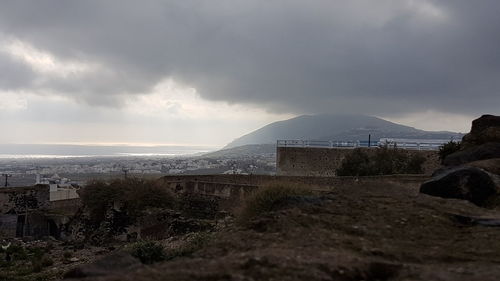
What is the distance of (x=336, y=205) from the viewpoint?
695 centimetres

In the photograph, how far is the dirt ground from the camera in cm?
431

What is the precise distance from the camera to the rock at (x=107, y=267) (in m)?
4.68

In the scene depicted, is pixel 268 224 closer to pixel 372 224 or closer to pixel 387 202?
pixel 372 224

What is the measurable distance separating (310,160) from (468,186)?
22.3 metres

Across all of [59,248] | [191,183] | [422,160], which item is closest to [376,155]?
[422,160]

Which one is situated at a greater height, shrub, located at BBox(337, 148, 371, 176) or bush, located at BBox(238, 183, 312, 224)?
shrub, located at BBox(337, 148, 371, 176)

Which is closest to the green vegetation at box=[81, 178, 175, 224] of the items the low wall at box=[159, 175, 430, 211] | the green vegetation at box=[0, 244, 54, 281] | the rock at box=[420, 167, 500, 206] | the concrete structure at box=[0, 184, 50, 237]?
the low wall at box=[159, 175, 430, 211]

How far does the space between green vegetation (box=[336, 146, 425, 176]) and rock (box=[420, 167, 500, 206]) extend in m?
15.9

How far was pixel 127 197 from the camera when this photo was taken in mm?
24234

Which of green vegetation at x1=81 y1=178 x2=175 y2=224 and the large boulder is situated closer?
the large boulder

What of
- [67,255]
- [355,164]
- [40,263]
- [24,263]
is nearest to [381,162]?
[355,164]

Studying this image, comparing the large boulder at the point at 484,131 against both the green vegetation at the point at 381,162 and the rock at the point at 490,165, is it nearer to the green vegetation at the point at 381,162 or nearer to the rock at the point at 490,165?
the rock at the point at 490,165

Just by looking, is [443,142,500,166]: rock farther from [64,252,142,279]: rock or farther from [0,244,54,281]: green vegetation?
[0,244,54,281]: green vegetation

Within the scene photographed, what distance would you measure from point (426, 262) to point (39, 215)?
25.9 meters
